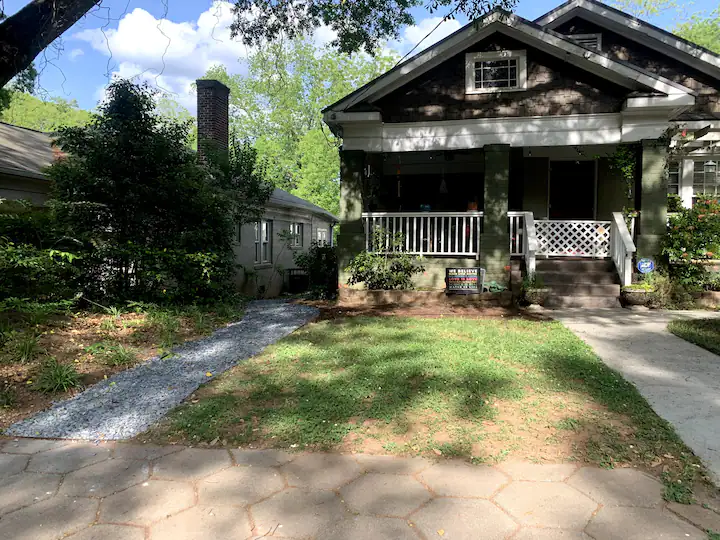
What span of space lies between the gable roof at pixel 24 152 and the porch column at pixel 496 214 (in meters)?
8.84

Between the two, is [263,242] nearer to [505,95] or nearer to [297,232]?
[297,232]

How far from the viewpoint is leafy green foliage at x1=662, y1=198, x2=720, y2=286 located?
907cm

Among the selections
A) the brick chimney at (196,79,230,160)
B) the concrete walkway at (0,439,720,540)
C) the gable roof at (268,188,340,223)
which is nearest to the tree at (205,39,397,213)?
the gable roof at (268,188,340,223)

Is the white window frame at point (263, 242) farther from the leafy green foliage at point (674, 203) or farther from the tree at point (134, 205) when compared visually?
the leafy green foliage at point (674, 203)

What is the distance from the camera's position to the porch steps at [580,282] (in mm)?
9203

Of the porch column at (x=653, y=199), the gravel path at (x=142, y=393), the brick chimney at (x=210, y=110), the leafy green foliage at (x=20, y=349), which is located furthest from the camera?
the brick chimney at (x=210, y=110)

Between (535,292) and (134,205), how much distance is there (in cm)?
746

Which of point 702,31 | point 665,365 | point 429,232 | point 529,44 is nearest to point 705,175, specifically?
point 529,44

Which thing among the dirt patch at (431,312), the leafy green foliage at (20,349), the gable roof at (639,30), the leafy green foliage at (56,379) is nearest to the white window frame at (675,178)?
the gable roof at (639,30)

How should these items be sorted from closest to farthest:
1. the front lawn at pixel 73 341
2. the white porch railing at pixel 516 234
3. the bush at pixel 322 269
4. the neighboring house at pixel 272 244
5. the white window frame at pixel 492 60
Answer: the front lawn at pixel 73 341
the white window frame at pixel 492 60
the white porch railing at pixel 516 234
the bush at pixel 322 269
the neighboring house at pixel 272 244

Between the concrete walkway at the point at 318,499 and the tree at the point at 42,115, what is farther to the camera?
the tree at the point at 42,115

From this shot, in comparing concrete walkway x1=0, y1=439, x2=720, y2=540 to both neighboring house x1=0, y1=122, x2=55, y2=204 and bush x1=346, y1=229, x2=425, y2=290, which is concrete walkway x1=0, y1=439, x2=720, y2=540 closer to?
bush x1=346, y1=229, x2=425, y2=290

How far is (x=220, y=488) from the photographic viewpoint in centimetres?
266

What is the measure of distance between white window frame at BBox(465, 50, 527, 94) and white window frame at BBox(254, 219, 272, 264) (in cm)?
876
